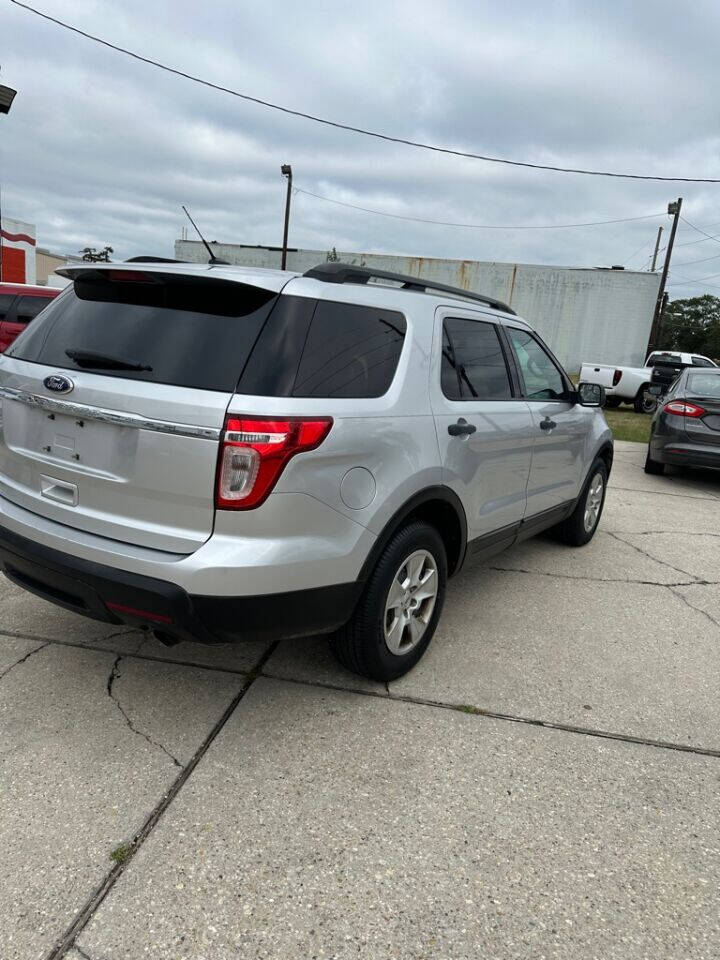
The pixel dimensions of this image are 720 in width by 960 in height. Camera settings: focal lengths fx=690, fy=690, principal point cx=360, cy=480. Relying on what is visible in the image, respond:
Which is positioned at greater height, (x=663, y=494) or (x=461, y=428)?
(x=461, y=428)

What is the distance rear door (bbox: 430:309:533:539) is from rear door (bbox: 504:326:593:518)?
177 mm

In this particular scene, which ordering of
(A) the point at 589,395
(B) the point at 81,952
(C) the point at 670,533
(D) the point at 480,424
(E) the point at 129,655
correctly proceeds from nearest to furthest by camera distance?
(B) the point at 81,952 → (E) the point at 129,655 → (D) the point at 480,424 → (A) the point at 589,395 → (C) the point at 670,533

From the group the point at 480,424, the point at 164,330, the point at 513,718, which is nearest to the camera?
the point at 164,330

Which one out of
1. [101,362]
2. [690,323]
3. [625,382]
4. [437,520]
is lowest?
[437,520]

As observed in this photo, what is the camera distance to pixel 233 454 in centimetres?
233

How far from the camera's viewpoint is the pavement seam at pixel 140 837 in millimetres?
1812

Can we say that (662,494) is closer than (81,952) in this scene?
No

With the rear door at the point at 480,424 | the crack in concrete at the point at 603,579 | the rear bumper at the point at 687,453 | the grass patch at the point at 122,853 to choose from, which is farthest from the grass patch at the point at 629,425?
the grass patch at the point at 122,853

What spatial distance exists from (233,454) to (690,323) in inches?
3936

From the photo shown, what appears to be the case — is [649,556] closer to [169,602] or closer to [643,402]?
[169,602]

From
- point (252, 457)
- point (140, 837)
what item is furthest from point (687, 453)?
point (140, 837)

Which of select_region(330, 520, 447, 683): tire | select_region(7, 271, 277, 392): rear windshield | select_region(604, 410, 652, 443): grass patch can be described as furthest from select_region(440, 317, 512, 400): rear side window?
select_region(604, 410, 652, 443): grass patch

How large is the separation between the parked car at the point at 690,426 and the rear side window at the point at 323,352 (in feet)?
21.4

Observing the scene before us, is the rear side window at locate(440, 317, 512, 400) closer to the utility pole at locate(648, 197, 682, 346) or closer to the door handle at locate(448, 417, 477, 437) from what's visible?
the door handle at locate(448, 417, 477, 437)
